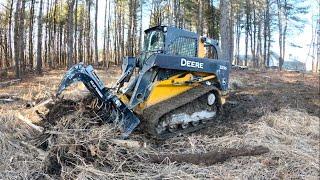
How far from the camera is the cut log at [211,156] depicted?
6.34 m

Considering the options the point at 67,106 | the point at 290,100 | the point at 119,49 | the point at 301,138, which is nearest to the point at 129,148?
the point at 67,106

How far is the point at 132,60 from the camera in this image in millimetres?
A: 8406

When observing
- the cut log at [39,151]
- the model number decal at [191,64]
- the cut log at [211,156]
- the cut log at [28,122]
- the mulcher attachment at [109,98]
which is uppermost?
the model number decal at [191,64]

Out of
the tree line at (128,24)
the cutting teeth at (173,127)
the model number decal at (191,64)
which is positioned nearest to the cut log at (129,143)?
the cutting teeth at (173,127)

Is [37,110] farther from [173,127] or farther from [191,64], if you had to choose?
[191,64]

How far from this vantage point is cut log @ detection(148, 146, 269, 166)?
20.8 ft

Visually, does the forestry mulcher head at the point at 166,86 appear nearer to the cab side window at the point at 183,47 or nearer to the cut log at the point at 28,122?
the cab side window at the point at 183,47

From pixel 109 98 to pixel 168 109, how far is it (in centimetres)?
108

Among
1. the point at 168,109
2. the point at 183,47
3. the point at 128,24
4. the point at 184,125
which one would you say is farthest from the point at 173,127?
the point at 128,24

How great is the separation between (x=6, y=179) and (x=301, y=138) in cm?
547

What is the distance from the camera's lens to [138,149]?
6516mm

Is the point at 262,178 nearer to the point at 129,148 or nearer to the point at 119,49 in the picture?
the point at 129,148

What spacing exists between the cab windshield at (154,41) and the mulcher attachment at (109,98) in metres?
1.57

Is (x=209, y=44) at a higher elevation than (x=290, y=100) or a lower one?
higher
